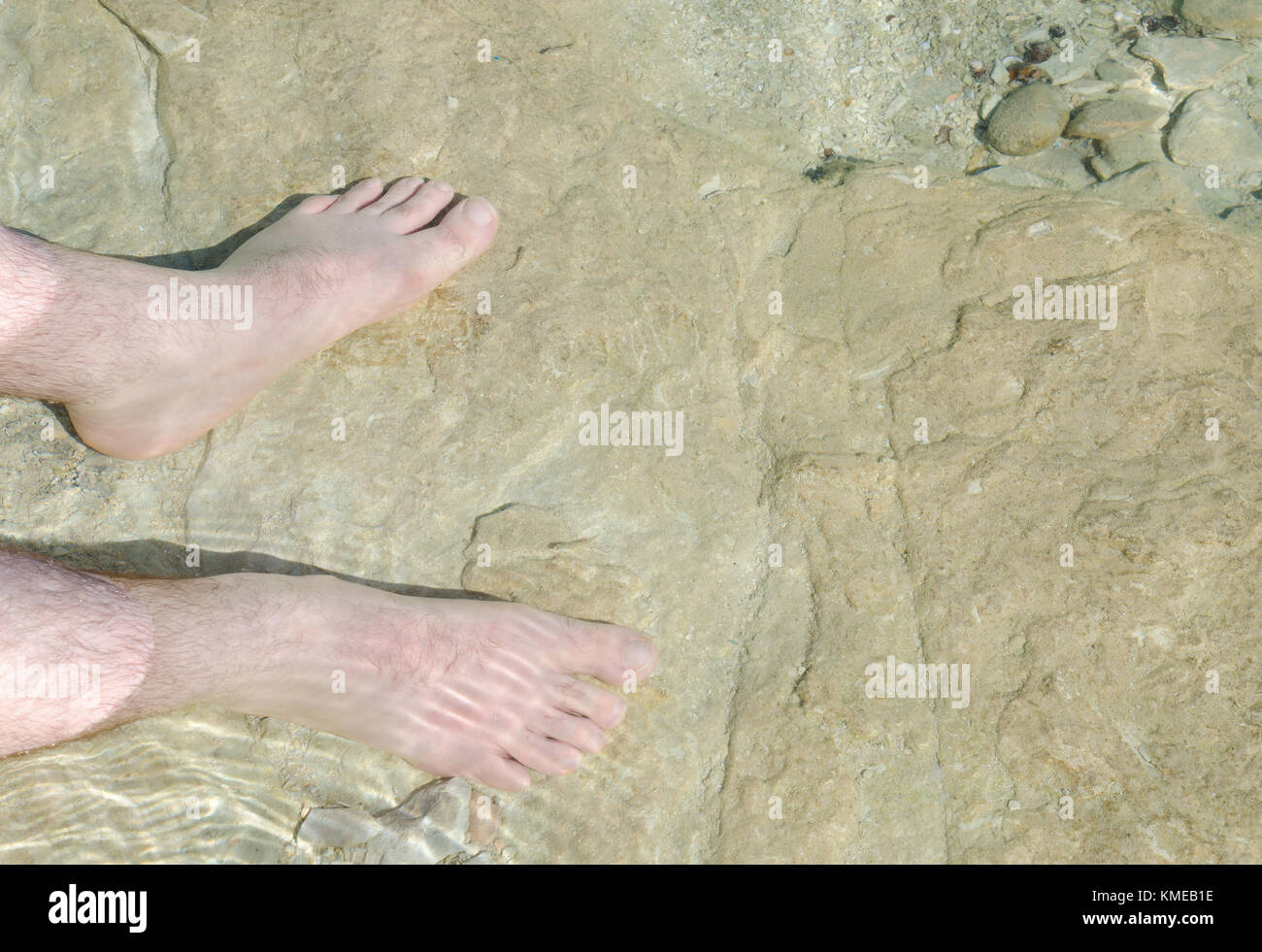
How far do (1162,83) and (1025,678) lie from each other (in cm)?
258

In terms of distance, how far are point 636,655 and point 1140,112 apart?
9.05ft

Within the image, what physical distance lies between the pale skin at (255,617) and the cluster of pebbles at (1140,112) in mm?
2225

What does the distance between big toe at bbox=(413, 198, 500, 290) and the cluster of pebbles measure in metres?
1.81

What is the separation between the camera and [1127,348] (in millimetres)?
2594

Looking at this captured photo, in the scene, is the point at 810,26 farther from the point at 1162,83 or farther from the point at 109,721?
the point at 109,721

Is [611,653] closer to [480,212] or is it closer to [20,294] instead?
[480,212]

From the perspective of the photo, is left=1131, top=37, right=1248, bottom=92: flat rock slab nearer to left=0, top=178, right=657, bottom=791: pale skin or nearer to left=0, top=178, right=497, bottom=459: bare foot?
left=0, top=178, right=497, bottom=459: bare foot

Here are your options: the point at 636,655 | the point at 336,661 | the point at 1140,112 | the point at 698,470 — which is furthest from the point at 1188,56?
the point at 336,661

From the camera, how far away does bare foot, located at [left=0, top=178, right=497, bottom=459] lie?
231 centimetres

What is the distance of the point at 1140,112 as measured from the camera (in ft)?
11.5

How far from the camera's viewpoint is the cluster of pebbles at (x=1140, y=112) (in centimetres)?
339

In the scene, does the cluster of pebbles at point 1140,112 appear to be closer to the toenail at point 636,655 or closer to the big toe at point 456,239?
the big toe at point 456,239

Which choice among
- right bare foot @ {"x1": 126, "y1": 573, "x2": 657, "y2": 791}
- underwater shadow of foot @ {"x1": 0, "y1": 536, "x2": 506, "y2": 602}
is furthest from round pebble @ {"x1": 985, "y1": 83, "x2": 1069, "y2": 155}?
underwater shadow of foot @ {"x1": 0, "y1": 536, "x2": 506, "y2": 602}

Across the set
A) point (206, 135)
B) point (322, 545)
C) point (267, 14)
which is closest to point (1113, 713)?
point (322, 545)
